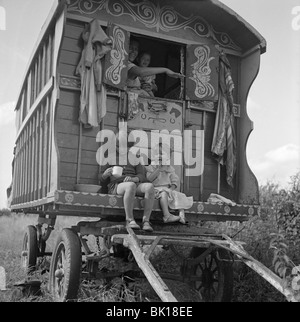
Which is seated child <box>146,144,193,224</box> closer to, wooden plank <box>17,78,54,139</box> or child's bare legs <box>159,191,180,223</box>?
child's bare legs <box>159,191,180,223</box>

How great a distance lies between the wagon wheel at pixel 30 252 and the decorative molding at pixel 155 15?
399 centimetres

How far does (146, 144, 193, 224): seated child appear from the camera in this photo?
5.42 meters

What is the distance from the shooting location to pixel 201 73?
645 centimetres

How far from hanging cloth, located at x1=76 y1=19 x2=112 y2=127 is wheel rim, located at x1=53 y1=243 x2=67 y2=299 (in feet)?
5.18

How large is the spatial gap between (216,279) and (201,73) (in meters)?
2.82

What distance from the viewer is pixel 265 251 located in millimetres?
7488

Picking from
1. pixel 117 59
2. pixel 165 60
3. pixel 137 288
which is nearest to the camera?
pixel 117 59

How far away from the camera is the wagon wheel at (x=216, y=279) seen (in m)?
5.67

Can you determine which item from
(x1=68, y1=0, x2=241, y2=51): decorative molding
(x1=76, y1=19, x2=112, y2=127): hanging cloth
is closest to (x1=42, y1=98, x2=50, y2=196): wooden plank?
(x1=76, y1=19, x2=112, y2=127): hanging cloth

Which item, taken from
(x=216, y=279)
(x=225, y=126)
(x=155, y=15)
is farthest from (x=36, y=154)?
(x=216, y=279)

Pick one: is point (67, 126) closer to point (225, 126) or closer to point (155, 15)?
point (155, 15)

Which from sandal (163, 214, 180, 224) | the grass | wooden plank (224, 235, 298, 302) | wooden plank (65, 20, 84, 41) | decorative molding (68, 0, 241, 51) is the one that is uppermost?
decorative molding (68, 0, 241, 51)
